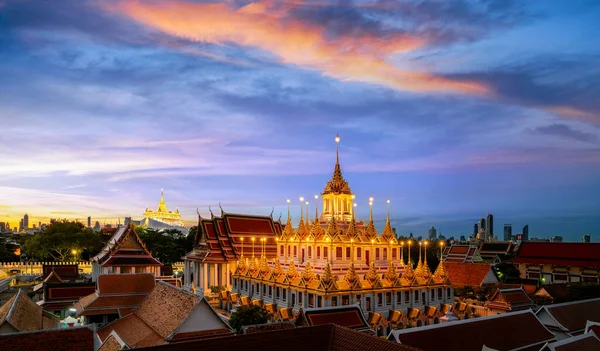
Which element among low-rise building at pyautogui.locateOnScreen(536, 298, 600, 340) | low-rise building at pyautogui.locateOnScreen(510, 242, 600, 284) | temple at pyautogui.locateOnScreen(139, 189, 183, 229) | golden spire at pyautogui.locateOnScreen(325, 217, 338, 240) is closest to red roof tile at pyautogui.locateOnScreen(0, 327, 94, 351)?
golden spire at pyautogui.locateOnScreen(325, 217, 338, 240)

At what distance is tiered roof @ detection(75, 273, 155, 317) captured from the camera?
24.5 metres

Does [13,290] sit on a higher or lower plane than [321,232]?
lower

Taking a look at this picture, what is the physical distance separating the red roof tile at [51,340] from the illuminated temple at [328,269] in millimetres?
14540

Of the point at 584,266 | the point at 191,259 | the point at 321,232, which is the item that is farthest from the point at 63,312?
the point at 584,266

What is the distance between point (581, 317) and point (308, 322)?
1409 centimetres

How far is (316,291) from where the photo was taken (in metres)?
28.0

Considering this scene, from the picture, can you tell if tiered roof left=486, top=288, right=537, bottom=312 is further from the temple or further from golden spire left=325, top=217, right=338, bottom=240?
the temple

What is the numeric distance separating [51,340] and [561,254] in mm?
52111

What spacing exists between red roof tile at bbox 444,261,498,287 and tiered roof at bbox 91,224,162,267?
27191 millimetres

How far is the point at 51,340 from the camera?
52.6ft

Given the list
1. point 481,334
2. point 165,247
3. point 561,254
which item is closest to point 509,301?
point 481,334

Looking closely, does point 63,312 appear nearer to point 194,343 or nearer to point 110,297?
point 110,297

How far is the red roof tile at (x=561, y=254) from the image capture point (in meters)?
47.7

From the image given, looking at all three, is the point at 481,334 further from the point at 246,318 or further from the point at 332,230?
the point at 332,230
